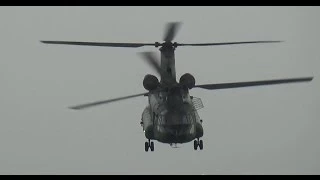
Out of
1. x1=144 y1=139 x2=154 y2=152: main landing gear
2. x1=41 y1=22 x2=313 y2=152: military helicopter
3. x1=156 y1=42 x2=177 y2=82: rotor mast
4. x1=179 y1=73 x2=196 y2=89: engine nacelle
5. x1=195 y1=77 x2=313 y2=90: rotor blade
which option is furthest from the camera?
x1=156 y1=42 x2=177 y2=82: rotor mast

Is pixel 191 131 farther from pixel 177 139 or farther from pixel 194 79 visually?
pixel 194 79

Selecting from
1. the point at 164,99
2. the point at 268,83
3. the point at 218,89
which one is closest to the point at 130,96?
the point at 164,99

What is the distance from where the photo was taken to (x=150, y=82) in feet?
91.3

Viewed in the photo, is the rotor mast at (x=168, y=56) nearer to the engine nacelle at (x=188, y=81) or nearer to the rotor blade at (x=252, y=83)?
the engine nacelle at (x=188, y=81)

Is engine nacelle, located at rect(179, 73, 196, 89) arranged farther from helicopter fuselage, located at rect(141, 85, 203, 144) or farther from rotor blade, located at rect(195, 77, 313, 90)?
helicopter fuselage, located at rect(141, 85, 203, 144)

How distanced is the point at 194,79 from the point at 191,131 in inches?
122

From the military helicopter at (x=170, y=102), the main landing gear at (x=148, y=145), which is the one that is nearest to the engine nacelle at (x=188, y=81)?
the military helicopter at (x=170, y=102)

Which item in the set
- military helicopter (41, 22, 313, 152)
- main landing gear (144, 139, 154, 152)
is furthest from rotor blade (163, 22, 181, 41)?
main landing gear (144, 139, 154, 152)

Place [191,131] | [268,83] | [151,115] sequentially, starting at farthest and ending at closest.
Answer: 1. [151,115]
2. [191,131]
3. [268,83]

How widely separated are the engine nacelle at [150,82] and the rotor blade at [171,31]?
7.47 ft

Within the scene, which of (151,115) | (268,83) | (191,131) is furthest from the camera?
(151,115)

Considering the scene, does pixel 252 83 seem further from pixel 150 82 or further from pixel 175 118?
pixel 150 82

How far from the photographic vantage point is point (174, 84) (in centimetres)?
2727

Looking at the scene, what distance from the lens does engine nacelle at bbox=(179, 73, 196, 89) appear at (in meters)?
27.7
